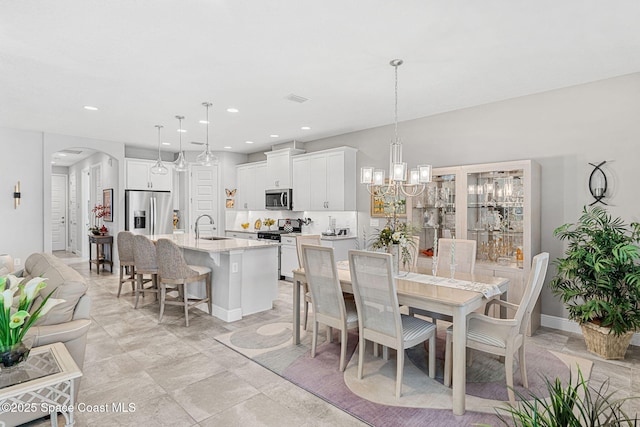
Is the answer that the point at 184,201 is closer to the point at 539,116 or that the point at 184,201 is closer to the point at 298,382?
the point at 298,382

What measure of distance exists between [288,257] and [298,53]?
4.05 metres

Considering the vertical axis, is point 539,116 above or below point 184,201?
above

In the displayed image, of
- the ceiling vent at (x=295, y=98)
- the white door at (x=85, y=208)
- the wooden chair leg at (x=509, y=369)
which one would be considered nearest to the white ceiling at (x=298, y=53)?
the ceiling vent at (x=295, y=98)

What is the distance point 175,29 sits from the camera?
8.79 feet

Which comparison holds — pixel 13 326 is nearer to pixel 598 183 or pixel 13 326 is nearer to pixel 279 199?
pixel 598 183

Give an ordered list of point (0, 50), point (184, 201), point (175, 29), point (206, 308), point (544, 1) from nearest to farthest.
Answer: point (544, 1) < point (175, 29) < point (0, 50) < point (206, 308) < point (184, 201)

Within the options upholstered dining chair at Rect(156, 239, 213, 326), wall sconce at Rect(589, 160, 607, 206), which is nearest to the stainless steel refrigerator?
upholstered dining chair at Rect(156, 239, 213, 326)

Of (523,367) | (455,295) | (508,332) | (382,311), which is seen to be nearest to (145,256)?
(382,311)

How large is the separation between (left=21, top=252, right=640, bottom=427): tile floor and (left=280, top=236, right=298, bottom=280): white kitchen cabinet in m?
2.17

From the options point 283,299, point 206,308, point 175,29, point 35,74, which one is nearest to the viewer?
point 175,29

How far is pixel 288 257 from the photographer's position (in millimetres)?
6480

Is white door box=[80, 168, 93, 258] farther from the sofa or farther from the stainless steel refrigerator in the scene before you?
the sofa

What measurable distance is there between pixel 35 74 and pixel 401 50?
3.59 metres

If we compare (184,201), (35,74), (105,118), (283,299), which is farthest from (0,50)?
(184,201)
